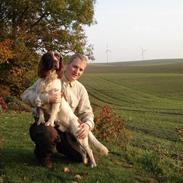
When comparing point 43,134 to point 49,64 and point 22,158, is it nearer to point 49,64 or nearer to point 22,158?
point 49,64

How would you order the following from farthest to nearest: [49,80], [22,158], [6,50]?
[6,50]
[22,158]
[49,80]

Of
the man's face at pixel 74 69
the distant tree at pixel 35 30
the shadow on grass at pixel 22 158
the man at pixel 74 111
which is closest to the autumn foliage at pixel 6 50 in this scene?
the distant tree at pixel 35 30

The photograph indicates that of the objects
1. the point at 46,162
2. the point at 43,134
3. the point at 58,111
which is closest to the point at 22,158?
the point at 46,162

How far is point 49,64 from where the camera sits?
7.53m

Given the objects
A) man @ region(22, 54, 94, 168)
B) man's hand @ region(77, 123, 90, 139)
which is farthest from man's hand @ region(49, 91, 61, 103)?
man's hand @ region(77, 123, 90, 139)

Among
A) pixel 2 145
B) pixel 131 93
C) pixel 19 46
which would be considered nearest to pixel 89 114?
pixel 2 145

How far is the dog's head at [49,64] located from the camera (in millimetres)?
7516

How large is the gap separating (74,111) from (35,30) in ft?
89.6

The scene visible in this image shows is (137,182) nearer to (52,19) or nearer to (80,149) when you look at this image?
(80,149)

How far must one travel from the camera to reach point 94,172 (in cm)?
815

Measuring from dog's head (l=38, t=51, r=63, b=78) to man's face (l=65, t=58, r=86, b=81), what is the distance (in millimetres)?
306

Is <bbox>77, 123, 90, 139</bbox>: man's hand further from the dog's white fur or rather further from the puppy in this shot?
the puppy

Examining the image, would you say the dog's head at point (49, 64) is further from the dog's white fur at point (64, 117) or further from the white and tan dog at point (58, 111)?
the dog's white fur at point (64, 117)

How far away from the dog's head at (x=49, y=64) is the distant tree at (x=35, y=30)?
2379 cm
